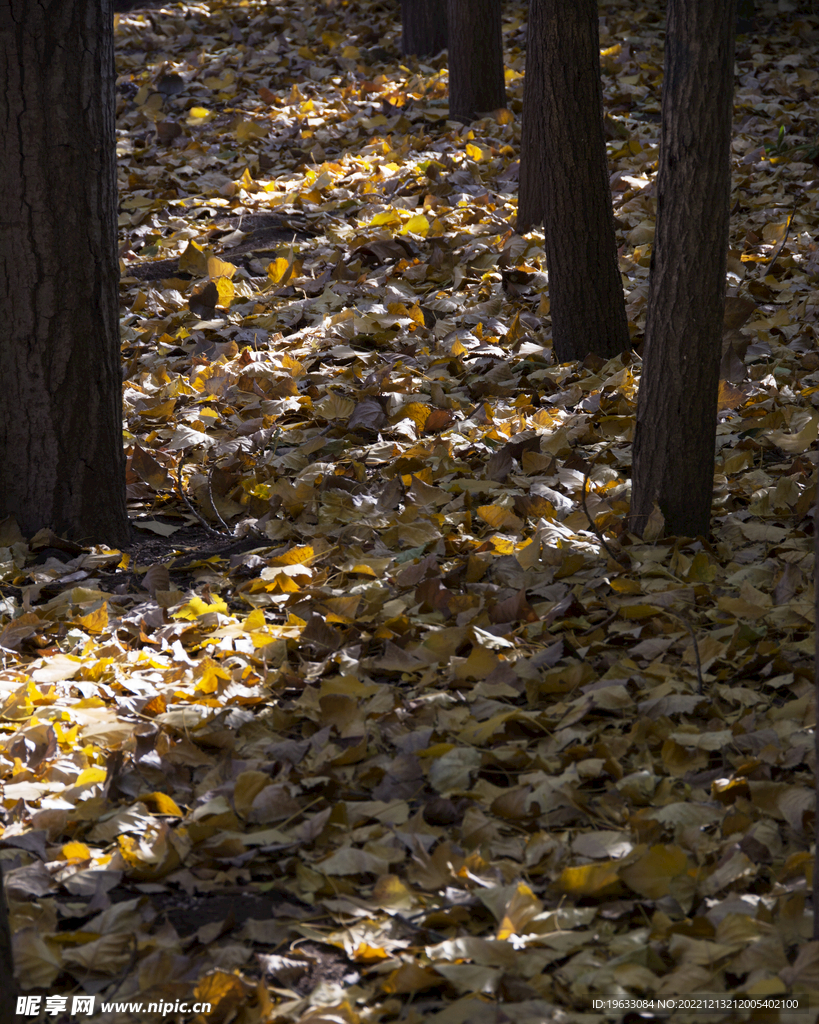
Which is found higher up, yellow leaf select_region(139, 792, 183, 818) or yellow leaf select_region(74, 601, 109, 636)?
yellow leaf select_region(74, 601, 109, 636)

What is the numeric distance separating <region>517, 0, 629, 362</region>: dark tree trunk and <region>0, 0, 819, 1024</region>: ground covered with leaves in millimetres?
195

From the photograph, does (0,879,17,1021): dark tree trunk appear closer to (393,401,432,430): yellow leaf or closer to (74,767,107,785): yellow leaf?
(74,767,107,785): yellow leaf

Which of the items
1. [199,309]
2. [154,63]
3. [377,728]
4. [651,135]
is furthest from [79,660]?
[154,63]

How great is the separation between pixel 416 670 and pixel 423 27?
25.3 feet

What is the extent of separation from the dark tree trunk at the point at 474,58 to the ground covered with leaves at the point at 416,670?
2.39 metres

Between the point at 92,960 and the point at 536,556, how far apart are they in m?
1.57

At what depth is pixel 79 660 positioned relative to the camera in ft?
8.31

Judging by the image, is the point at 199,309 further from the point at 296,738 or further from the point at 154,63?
the point at 154,63

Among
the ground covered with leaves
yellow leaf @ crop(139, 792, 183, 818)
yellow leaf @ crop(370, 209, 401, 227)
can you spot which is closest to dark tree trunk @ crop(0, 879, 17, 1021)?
the ground covered with leaves

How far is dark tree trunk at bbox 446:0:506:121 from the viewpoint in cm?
695

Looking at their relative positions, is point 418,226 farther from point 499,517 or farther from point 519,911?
point 519,911

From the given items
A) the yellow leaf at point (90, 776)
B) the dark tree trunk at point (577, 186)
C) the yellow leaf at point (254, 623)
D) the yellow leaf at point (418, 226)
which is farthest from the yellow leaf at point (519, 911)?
the yellow leaf at point (418, 226)

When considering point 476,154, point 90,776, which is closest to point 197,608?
point 90,776

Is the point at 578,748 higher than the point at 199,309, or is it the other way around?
the point at 199,309
